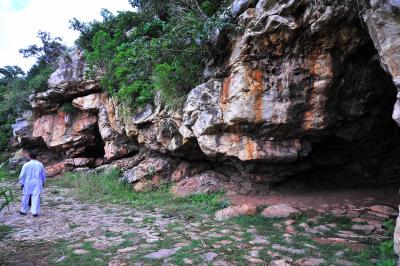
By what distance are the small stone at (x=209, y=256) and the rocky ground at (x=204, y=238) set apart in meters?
0.01

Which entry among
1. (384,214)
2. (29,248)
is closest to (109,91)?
(29,248)

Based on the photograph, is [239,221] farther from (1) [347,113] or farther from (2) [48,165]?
(2) [48,165]

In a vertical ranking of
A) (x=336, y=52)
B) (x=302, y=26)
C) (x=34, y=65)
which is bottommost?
(x=336, y=52)

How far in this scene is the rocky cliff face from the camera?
5.02m

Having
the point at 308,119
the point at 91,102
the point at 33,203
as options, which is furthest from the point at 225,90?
the point at 91,102

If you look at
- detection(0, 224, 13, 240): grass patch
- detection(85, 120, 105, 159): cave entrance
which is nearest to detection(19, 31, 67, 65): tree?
detection(85, 120, 105, 159): cave entrance

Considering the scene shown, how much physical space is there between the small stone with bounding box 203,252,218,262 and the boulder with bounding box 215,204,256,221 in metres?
1.82

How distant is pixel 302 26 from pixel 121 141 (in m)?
8.05

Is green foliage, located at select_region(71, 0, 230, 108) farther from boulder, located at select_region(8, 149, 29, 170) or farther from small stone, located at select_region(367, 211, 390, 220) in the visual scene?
boulder, located at select_region(8, 149, 29, 170)

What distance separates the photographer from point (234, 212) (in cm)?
584

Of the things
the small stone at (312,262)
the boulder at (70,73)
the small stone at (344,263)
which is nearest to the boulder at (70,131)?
the boulder at (70,73)

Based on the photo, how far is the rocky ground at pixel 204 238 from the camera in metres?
3.75

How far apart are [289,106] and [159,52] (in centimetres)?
377

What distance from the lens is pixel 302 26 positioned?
5.16 meters
